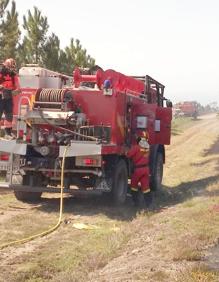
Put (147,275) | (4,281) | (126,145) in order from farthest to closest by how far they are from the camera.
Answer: (126,145), (4,281), (147,275)

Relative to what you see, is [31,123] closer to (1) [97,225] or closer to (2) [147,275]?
(1) [97,225]

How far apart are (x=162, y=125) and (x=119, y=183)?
3655 millimetres

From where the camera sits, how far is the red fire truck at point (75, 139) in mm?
11117

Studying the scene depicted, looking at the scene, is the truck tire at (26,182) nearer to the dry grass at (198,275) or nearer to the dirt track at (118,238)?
the dirt track at (118,238)

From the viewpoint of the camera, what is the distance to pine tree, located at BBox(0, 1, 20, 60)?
68.8 feet

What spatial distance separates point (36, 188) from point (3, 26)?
11354 millimetres

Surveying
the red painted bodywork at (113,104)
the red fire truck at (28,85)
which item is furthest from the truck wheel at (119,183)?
the red fire truck at (28,85)

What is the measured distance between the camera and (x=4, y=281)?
6.30 m

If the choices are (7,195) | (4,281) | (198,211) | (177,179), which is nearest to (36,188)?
(7,195)

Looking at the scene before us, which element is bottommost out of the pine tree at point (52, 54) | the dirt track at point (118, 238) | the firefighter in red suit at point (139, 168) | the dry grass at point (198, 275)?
the dirt track at point (118, 238)

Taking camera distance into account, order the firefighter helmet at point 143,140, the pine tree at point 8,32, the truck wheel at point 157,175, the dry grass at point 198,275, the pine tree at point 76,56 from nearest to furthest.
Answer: the dry grass at point 198,275 → the firefighter helmet at point 143,140 → the truck wheel at point 157,175 → the pine tree at point 8,32 → the pine tree at point 76,56

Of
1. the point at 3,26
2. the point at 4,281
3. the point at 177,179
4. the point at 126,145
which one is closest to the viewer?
the point at 4,281

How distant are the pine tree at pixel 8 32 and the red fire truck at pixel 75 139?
31.8 feet

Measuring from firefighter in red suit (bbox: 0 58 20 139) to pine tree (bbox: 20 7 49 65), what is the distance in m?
11.3
